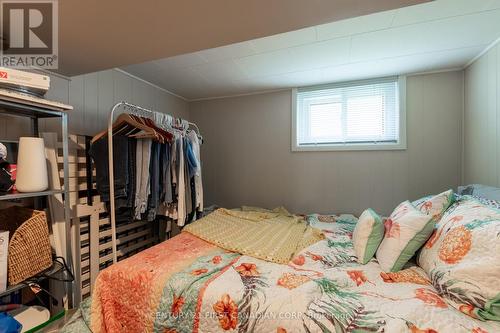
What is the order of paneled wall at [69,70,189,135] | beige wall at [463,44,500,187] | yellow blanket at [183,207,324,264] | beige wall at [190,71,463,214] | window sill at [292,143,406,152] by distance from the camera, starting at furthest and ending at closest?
window sill at [292,143,406,152] → beige wall at [190,71,463,214] → paneled wall at [69,70,189,135] → beige wall at [463,44,500,187] → yellow blanket at [183,207,324,264]

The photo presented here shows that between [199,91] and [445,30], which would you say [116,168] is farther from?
[445,30]

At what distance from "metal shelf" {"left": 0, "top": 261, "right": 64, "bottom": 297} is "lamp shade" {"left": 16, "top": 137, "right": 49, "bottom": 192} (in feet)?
1.55

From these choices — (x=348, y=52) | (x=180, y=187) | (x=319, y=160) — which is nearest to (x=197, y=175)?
(x=180, y=187)

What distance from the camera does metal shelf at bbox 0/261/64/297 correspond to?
1098mm

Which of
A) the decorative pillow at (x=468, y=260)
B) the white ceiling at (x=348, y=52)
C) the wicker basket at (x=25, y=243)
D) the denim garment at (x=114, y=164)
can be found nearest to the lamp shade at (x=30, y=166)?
the wicker basket at (x=25, y=243)

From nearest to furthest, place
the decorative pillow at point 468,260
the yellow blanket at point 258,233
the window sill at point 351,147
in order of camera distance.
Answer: the decorative pillow at point 468,260
the yellow blanket at point 258,233
the window sill at point 351,147

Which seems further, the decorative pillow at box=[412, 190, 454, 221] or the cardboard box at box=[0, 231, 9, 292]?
the decorative pillow at box=[412, 190, 454, 221]

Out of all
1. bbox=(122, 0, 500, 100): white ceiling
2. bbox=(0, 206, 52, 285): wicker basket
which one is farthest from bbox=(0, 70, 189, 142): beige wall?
bbox=(0, 206, 52, 285): wicker basket

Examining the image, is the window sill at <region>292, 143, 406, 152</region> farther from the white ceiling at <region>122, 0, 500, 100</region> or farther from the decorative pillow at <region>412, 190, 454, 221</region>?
the decorative pillow at <region>412, 190, 454, 221</region>

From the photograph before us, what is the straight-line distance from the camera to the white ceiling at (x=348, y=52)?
147 centimetres

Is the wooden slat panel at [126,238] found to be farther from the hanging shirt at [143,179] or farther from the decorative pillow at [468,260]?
the decorative pillow at [468,260]

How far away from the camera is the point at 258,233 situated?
6.07 feet

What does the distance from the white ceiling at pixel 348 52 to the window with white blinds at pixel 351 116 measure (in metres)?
0.16

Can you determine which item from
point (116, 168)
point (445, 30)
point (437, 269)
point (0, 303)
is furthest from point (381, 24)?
point (0, 303)
